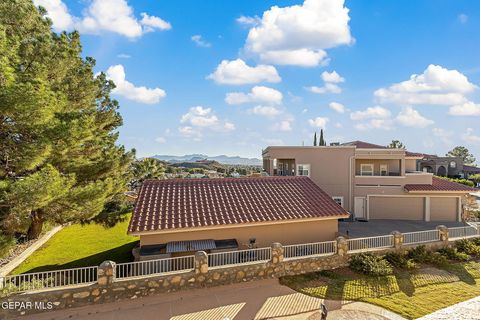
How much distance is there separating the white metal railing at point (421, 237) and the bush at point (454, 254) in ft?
2.63

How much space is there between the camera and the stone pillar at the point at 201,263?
12.3 metres

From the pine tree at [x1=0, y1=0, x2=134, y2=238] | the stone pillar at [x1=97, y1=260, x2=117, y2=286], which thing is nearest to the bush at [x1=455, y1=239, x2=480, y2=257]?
the stone pillar at [x1=97, y1=260, x2=117, y2=286]

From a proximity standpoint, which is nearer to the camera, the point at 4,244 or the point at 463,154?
the point at 4,244

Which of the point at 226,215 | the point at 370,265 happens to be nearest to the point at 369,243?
the point at 370,265

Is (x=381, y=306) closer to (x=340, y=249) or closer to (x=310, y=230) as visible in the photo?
(x=340, y=249)

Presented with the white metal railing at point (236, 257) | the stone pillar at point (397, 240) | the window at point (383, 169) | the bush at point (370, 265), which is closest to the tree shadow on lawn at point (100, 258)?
the white metal railing at point (236, 257)

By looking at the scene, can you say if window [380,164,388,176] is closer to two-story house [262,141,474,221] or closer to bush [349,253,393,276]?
two-story house [262,141,474,221]

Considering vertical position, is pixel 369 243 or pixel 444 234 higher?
pixel 444 234

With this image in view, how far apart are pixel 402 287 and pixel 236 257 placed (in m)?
8.27

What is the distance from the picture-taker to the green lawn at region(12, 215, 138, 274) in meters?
16.3

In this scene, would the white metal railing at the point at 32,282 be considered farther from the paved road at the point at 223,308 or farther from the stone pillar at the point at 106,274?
the paved road at the point at 223,308

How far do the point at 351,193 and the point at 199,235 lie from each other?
1646cm

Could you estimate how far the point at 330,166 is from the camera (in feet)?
81.4

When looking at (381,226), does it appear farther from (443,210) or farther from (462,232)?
(443,210)
